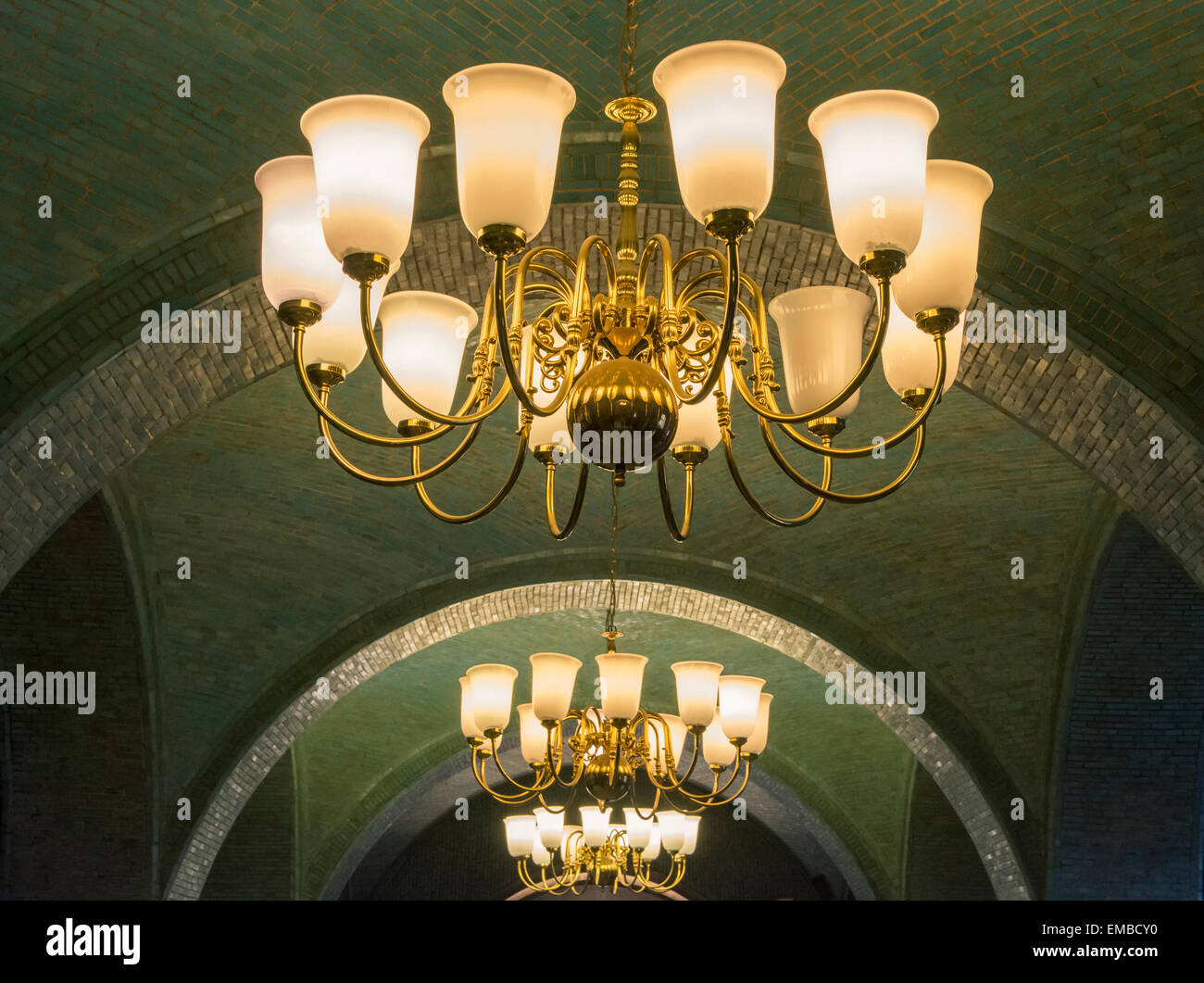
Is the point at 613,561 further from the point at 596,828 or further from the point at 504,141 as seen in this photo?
the point at 504,141

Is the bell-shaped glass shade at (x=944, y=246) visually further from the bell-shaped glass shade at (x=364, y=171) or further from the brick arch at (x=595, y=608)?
the brick arch at (x=595, y=608)

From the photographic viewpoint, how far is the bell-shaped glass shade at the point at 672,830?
964 centimetres

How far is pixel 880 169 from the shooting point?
9.82 feet

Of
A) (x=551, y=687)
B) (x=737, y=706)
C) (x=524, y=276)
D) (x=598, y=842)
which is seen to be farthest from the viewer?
(x=598, y=842)

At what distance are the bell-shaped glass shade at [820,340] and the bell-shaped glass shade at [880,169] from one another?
72 cm

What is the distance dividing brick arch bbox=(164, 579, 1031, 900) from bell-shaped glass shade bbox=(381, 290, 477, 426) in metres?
5.78

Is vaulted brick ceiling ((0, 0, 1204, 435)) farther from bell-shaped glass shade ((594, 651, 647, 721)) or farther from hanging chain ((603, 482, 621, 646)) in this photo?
bell-shaped glass shade ((594, 651, 647, 721))

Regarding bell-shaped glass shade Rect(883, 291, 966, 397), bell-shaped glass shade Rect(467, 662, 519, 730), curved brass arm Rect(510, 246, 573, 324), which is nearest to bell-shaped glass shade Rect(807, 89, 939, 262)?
bell-shaped glass shade Rect(883, 291, 966, 397)

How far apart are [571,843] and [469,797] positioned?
614 centimetres

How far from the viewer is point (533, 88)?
300 cm

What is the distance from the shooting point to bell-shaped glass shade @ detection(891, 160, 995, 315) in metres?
3.25

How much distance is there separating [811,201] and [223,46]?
2064mm

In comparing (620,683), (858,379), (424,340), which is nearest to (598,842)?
(620,683)
